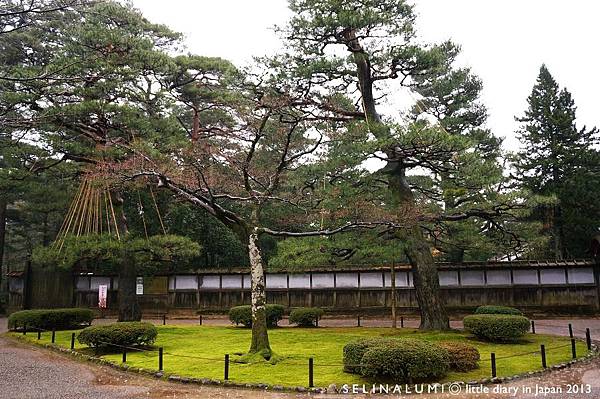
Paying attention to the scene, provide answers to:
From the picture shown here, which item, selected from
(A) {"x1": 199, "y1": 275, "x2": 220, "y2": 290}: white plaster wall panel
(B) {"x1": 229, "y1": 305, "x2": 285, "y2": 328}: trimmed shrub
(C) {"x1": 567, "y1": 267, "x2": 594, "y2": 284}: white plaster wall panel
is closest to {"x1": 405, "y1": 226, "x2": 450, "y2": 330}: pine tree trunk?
(B) {"x1": 229, "y1": 305, "x2": 285, "y2": 328}: trimmed shrub

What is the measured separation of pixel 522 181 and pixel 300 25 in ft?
57.1

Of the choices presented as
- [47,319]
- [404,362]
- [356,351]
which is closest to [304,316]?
[356,351]

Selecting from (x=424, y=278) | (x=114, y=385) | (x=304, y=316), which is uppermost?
(x=424, y=278)

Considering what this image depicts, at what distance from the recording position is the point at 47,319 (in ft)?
56.0

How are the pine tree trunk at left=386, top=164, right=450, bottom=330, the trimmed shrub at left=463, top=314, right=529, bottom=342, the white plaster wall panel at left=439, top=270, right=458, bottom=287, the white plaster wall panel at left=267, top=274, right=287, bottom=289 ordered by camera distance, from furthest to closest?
the white plaster wall panel at left=267, top=274, right=287, bottom=289, the white plaster wall panel at left=439, top=270, right=458, bottom=287, the pine tree trunk at left=386, top=164, right=450, bottom=330, the trimmed shrub at left=463, top=314, right=529, bottom=342

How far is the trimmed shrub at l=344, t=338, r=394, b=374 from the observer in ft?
31.1

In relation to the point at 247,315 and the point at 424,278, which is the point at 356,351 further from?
the point at 247,315

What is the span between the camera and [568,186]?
970 inches

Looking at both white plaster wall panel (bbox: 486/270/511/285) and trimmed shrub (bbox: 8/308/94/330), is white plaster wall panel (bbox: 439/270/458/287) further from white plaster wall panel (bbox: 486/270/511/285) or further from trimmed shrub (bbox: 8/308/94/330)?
trimmed shrub (bbox: 8/308/94/330)

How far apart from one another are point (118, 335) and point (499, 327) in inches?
423

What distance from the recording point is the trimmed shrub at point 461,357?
31.9ft

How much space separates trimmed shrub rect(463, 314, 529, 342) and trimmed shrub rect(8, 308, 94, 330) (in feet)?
46.7

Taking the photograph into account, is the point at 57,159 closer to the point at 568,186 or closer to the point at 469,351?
the point at 469,351

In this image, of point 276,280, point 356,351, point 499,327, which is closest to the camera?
point 356,351
